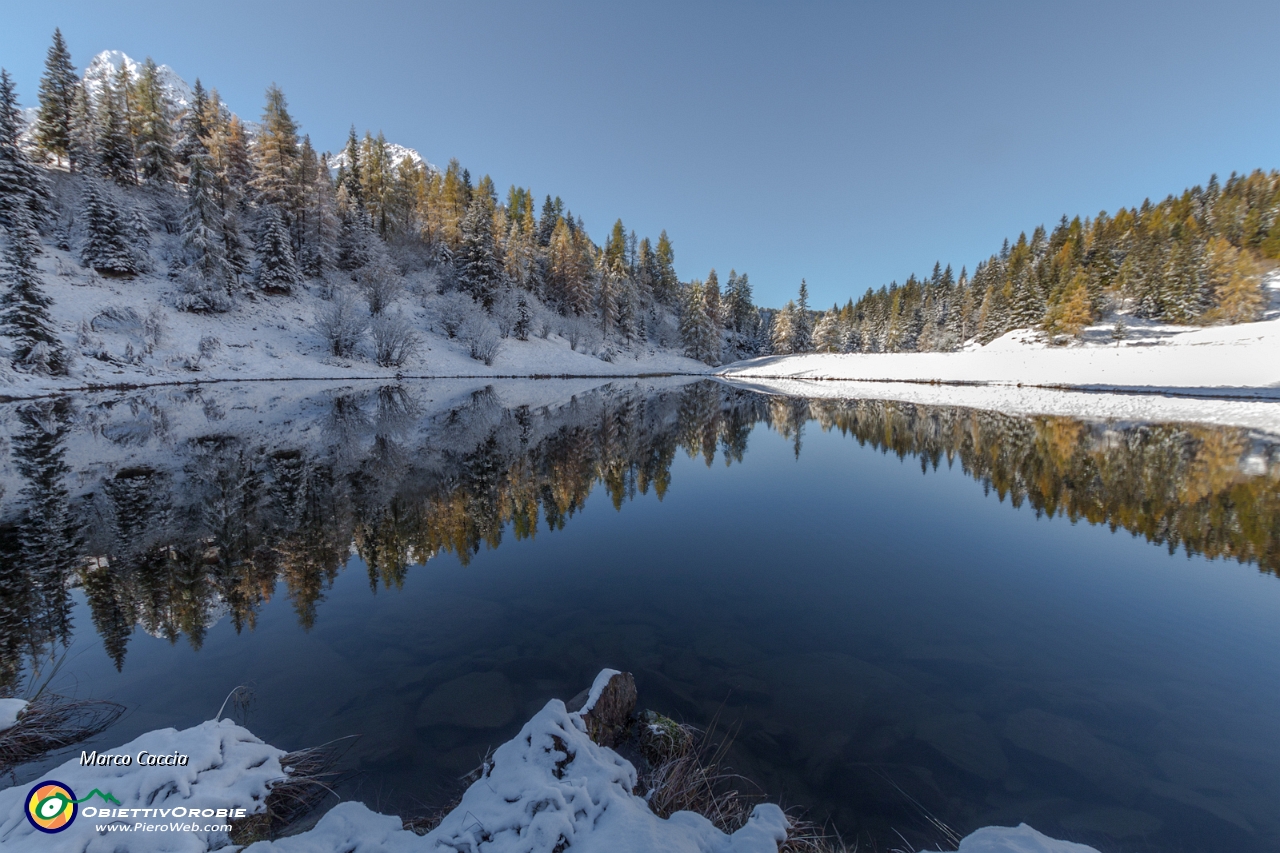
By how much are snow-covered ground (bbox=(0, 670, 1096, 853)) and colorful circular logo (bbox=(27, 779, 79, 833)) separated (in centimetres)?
3

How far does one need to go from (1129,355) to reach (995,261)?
45.4 m

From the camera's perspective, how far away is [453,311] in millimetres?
44688

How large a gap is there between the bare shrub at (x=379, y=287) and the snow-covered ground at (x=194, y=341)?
1.72 metres

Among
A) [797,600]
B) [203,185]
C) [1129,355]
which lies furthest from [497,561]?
[1129,355]

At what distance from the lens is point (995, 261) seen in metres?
75.2

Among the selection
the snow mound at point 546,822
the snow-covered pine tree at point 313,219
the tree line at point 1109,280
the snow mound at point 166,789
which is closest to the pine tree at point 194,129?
the snow-covered pine tree at point 313,219

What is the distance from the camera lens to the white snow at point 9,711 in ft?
10.6

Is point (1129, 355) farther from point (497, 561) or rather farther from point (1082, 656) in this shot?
point (497, 561)

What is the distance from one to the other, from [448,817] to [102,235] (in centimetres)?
4893

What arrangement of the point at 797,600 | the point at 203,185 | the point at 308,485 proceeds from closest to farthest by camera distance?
the point at 797,600
the point at 308,485
the point at 203,185

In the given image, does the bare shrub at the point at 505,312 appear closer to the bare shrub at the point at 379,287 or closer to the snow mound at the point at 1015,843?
the bare shrub at the point at 379,287

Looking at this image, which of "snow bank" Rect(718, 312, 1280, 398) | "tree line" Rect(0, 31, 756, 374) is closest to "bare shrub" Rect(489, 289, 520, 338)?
"tree line" Rect(0, 31, 756, 374)

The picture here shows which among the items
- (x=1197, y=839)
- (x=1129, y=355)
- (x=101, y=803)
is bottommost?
(x=1197, y=839)

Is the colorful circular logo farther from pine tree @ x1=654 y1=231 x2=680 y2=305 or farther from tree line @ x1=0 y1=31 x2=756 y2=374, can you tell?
pine tree @ x1=654 y1=231 x2=680 y2=305
